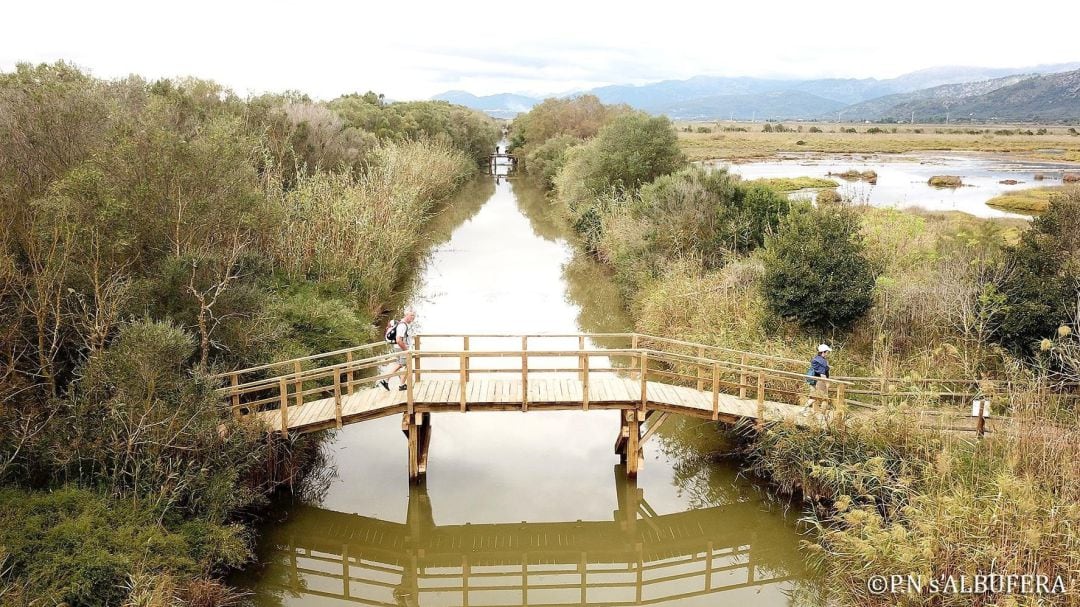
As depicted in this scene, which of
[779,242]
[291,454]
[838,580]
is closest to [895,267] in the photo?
[779,242]

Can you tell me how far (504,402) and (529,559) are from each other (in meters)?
3.04

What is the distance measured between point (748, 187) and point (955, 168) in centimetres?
5720

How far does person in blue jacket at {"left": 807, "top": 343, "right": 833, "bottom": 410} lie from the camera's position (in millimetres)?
14094

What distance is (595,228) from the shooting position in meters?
37.1

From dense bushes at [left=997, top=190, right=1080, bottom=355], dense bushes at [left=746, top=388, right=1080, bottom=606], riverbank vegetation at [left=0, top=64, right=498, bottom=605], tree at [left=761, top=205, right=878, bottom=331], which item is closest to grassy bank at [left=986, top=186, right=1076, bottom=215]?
dense bushes at [left=997, top=190, right=1080, bottom=355]

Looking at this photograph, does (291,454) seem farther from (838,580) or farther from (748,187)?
(748,187)

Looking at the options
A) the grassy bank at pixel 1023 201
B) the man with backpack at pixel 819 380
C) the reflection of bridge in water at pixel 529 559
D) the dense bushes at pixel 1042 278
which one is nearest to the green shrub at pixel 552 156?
the grassy bank at pixel 1023 201

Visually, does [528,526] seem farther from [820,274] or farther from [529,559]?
[820,274]

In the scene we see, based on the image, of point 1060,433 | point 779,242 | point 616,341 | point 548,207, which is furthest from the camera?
point 548,207

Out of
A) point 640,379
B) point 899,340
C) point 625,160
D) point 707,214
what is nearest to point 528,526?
point 640,379

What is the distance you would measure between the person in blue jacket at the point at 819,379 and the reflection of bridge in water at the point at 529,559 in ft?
8.24

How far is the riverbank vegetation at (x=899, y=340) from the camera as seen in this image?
1005 centimetres

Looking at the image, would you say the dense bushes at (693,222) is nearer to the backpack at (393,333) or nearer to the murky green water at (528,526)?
the murky green water at (528,526)

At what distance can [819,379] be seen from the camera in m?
14.3
